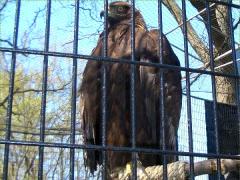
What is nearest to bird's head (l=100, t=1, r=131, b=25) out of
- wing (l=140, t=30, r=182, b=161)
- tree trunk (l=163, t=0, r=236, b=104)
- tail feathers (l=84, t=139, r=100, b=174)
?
wing (l=140, t=30, r=182, b=161)

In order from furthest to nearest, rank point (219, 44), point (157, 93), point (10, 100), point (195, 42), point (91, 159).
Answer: point (195, 42), point (219, 44), point (91, 159), point (157, 93), point (10, 100)

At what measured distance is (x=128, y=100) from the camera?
11.5 feet

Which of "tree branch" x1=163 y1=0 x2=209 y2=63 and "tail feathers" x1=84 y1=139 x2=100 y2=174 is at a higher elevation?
"tree branch" x1=163 y1=0 x2=209 y2=63

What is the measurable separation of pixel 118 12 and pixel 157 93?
1096 mm

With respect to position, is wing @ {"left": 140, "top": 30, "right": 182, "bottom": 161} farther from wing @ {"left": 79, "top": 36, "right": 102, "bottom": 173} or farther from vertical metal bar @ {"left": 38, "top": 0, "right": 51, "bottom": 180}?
vertical metal bar @ {"left": 38, "top": 0, "right": 51, "bottom": 180}

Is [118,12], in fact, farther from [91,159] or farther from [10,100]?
[10,100]

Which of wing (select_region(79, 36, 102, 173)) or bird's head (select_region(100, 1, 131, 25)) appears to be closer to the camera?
wing (select_region(79, 36, 102, 173))

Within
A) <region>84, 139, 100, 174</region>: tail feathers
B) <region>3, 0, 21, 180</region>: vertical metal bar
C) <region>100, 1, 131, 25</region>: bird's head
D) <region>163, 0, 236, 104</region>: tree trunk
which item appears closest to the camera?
<region>3, 0, 21, 180</region>: vertical metal bar

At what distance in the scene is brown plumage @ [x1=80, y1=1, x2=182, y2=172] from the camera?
3387 millimetres

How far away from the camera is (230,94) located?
5.86 meters

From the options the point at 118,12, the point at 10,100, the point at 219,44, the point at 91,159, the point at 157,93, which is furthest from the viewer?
the point at 219,44

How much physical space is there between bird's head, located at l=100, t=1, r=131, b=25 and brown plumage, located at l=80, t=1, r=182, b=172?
447mm

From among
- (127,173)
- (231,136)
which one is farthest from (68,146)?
(231,136)

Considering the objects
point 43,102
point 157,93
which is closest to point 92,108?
point 157,93
